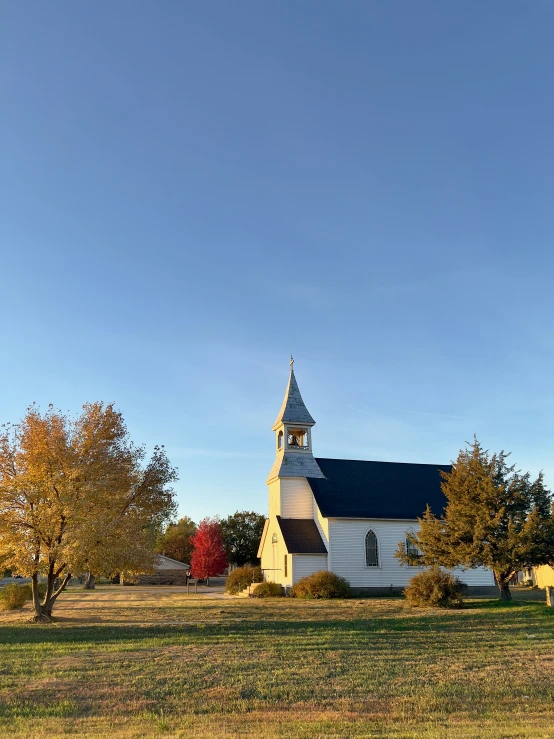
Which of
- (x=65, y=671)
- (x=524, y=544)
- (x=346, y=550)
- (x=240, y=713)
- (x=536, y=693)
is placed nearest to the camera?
(x=240, y=713)

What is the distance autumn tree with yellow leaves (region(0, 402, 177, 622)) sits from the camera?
892 inches

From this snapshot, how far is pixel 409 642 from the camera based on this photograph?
17297 millimetres

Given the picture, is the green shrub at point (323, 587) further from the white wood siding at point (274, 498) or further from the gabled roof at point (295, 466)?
the gabled roof at point (295, 466)

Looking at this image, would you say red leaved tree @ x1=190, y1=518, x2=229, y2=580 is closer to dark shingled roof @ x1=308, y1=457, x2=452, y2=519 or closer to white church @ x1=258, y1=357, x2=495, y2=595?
white church @ x1=258, y1=357, x2=495, y2=595

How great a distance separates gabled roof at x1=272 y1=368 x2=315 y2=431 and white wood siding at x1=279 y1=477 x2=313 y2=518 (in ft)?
14.0

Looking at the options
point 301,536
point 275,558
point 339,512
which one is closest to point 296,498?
point 301,536

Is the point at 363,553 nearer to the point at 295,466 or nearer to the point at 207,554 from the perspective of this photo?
the point at 295,466

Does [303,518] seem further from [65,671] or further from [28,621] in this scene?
[65,671]

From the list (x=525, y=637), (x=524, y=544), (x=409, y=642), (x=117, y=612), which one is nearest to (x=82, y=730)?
(x=409, y=642)

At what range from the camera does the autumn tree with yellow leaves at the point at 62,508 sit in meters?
22.7

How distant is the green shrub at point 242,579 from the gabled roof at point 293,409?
33.5 ft

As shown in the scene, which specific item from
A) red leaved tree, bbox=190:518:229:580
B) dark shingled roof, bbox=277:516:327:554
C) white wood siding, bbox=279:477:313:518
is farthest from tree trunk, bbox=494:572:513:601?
red leaved tree, bbox=190:518:229:580

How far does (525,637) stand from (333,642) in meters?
5.81

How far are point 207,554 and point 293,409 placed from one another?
16450mm
